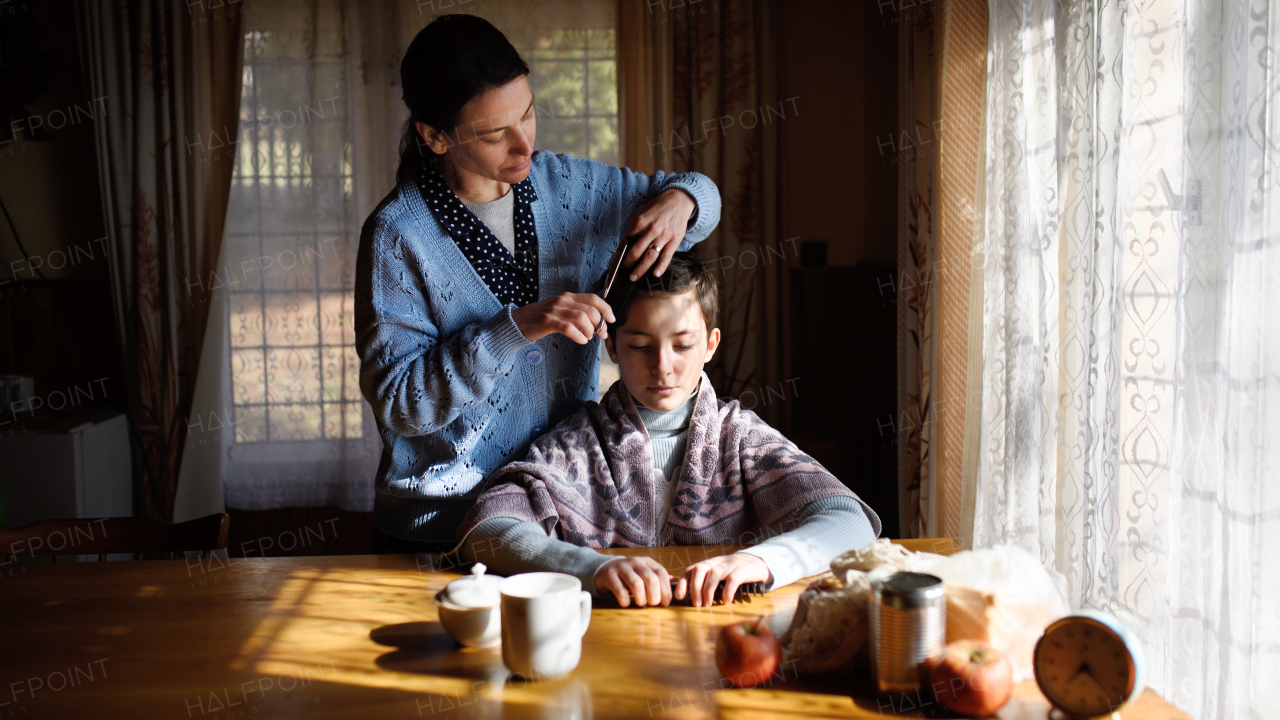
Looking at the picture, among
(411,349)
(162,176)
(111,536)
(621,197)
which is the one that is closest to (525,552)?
(411,349)

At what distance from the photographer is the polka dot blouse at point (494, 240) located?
1471mm

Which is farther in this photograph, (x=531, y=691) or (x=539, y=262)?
(x=539, y=262)

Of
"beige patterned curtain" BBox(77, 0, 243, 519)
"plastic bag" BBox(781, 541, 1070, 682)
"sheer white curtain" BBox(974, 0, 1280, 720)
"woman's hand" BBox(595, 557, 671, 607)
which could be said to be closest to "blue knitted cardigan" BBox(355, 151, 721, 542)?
"woman's hand" BBox(595, 557, 671, 607)

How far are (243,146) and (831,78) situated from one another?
7.33 feet

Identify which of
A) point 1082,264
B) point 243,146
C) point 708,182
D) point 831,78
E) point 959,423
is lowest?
point 959,423

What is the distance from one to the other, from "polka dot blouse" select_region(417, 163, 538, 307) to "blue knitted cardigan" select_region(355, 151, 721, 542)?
14 mm

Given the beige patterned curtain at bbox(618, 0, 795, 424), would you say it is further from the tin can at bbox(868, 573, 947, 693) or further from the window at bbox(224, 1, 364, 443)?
the tin can at bbox(868, 573, 947, 693)

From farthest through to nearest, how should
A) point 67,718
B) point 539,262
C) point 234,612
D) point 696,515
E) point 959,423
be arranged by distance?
point 959,423, point 539,262, point 696,515, point 234,612, point 67,718

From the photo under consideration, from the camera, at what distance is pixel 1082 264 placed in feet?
5.38

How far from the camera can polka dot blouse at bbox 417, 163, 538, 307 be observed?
147 cm

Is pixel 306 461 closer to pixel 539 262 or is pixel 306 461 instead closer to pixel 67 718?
pixel 539 262

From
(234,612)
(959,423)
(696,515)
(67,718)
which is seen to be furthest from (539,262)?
(959,423)

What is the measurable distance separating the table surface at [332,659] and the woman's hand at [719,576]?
0.8 inches

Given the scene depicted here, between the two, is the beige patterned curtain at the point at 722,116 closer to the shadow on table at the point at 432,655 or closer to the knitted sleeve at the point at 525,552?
the knitted sleeve at the point at 525,552
